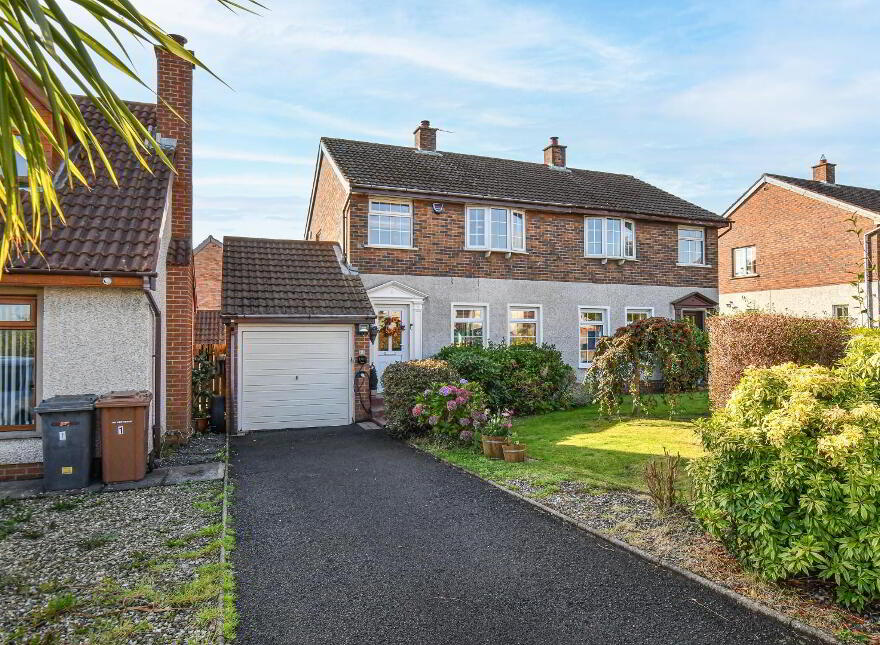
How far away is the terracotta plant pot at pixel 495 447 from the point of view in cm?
922

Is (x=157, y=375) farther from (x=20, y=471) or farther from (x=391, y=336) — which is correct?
(x=391, y=336)

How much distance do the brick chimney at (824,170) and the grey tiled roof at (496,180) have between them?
1172 cm

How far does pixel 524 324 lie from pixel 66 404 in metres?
12.1

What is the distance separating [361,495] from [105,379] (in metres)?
4.32

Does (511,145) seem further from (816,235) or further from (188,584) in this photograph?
(188,584)

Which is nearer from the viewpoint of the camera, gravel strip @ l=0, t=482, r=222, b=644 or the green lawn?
gravel strip @ l=0, t=482, r=222, b=644

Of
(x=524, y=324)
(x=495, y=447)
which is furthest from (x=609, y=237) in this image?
(x=495, y=447)

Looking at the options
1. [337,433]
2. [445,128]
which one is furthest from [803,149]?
[337,433]

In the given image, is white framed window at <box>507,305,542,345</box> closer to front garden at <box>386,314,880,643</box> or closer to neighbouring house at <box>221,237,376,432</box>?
neighbouring house at <box>221,237,376,432</box>

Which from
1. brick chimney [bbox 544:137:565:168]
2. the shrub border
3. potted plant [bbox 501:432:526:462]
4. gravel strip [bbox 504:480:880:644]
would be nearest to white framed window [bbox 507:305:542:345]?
brick chimney [bbox 544:137:565:168]

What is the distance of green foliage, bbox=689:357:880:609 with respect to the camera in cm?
392

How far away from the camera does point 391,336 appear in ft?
50.2

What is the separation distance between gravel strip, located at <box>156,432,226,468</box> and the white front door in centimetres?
461

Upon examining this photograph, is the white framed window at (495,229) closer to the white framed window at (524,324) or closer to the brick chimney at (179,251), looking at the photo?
the white framed window at (524,324)
